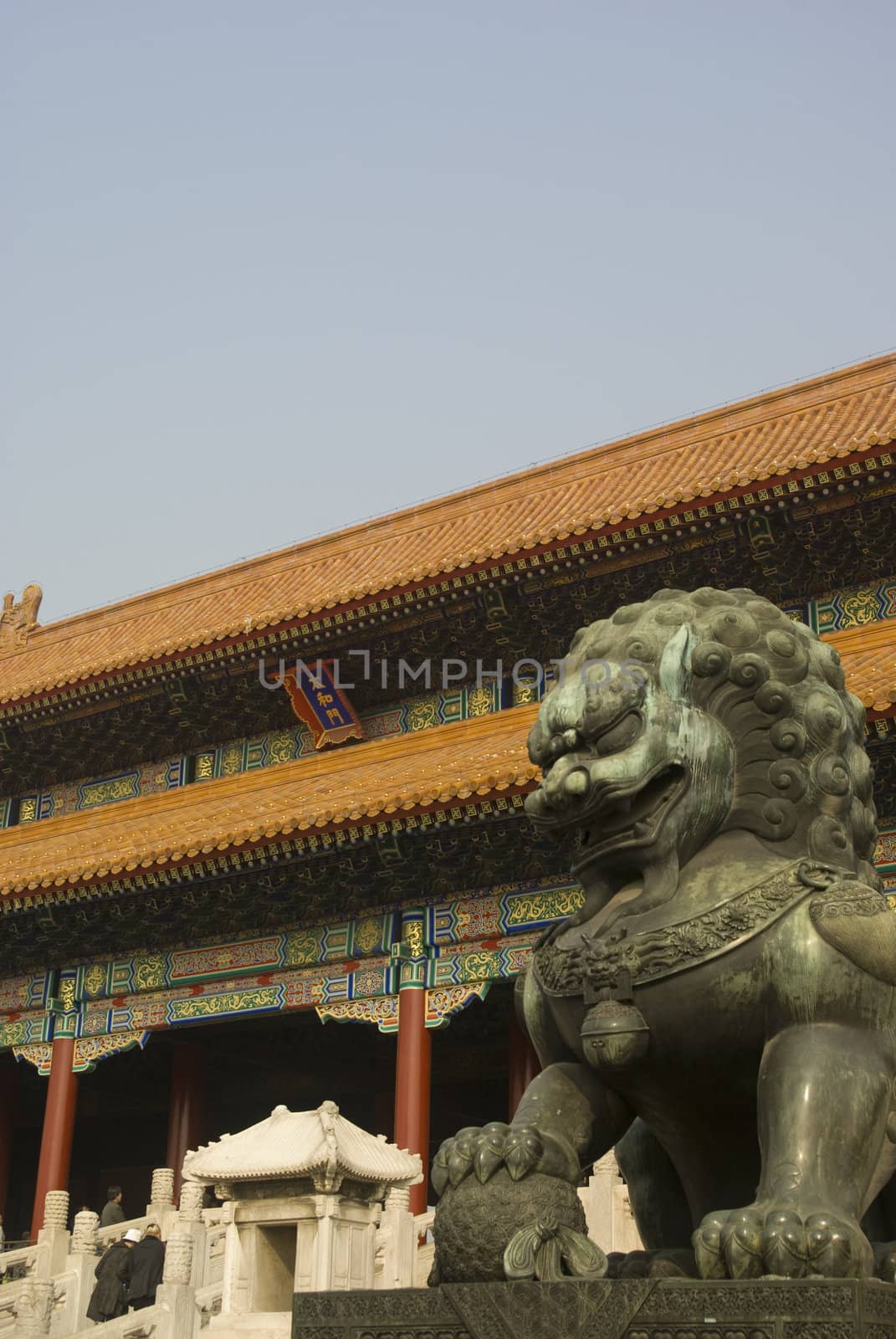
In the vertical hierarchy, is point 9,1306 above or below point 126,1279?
below

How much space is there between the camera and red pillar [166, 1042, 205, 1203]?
49.0 ft

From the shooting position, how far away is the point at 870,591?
1390 cm

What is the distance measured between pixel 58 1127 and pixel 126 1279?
3358 millimetres

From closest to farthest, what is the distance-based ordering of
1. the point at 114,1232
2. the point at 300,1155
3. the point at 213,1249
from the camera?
the point at 300,1155
the point at 213,1249
the point at 114,1232

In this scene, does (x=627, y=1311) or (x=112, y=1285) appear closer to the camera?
(x=627, y=1311)

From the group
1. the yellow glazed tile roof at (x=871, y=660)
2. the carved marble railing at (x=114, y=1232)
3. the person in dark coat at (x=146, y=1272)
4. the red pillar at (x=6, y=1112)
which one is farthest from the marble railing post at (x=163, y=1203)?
the yellow glazed tile roof at (x=871, y=660)

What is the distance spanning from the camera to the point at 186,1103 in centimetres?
1532

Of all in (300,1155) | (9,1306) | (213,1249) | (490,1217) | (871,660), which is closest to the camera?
(490,1217)

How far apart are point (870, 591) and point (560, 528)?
2.89 meters

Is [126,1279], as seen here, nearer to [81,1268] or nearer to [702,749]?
[81,1268]

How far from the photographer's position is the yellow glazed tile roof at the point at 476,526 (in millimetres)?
14742

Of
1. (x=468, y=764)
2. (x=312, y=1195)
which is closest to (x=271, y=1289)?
(x=312, y=1195)

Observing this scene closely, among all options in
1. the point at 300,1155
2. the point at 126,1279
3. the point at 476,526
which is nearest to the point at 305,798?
the point at 126,1279

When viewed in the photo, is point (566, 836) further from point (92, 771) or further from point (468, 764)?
point (92, 771)
